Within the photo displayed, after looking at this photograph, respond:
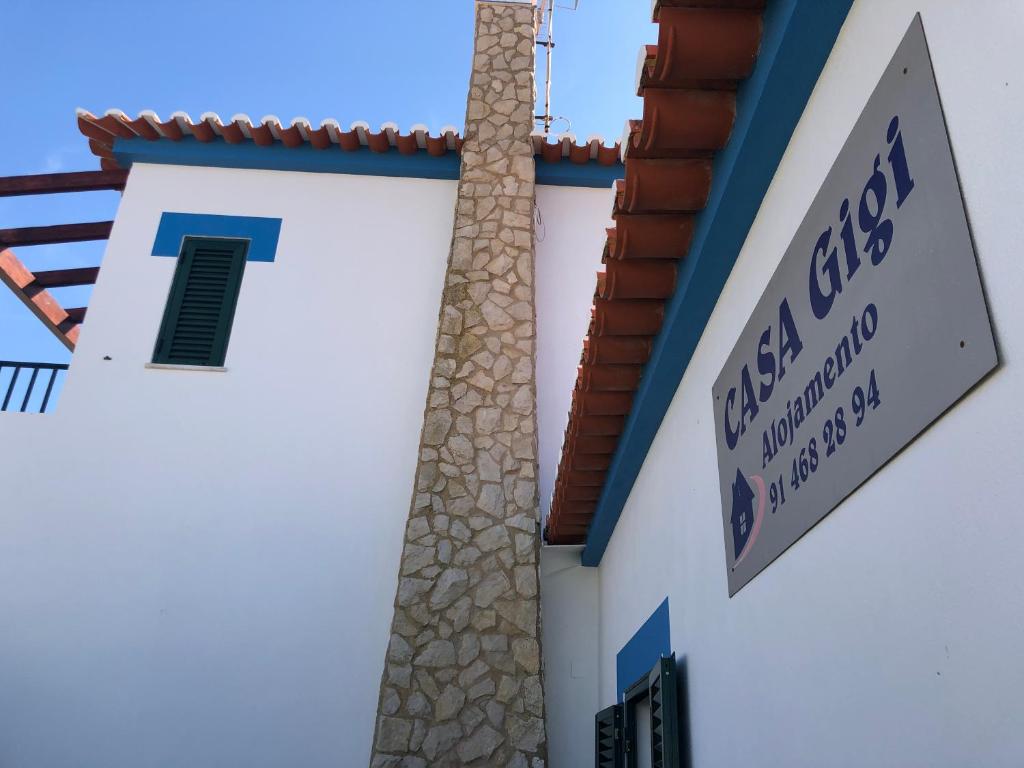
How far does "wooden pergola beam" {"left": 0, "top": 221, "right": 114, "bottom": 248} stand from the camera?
8664mm

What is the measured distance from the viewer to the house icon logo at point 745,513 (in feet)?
9.57

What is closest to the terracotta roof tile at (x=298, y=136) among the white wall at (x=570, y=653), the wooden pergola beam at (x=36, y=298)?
the wooden pergola beam at (x=36, y=298)

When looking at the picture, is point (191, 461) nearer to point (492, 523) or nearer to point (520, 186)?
point (492, 523)

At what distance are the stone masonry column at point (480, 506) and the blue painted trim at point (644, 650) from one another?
3.28ft

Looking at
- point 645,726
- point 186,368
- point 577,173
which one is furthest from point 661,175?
point 577,173

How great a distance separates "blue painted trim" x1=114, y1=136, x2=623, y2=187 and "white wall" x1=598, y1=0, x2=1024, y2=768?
5640 millimetres

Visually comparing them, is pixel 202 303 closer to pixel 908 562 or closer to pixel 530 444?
pixel 530 444

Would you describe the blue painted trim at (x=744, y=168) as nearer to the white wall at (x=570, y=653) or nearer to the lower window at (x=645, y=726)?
the lower window at (x=645, y=726)

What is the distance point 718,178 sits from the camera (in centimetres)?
310

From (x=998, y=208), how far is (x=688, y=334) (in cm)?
223

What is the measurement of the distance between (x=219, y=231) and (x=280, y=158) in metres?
0.90

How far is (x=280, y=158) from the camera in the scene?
8438 millimetres

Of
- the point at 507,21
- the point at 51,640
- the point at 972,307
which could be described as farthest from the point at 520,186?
the point at 972,307

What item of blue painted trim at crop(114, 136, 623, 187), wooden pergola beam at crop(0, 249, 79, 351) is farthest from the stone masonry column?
wooden pergola beam at crop(0, 249, 79, 351)
